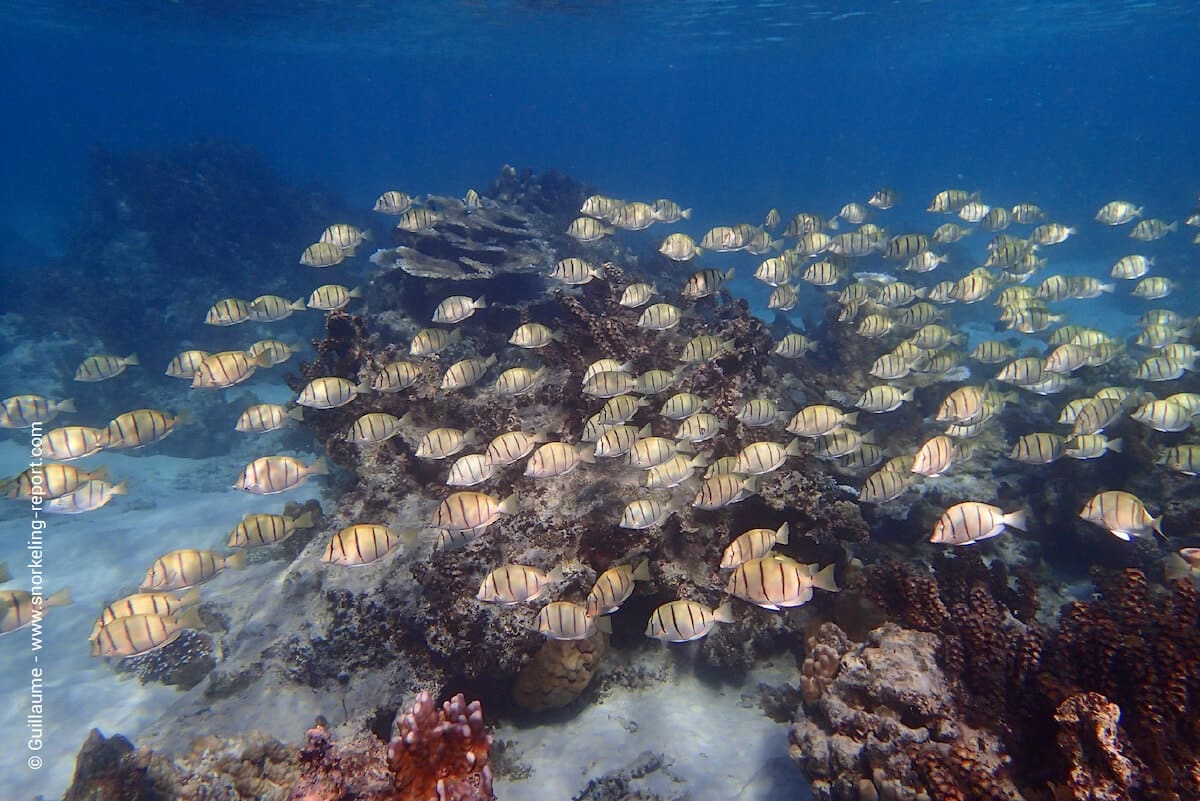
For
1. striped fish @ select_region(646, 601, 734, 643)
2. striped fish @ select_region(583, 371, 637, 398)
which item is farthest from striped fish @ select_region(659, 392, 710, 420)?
striped fish @ select_region(646, 601, 734, 643)

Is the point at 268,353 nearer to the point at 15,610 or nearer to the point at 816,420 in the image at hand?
the point at 15,610

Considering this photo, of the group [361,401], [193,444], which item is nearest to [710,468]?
[361,401]

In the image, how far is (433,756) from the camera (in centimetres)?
359

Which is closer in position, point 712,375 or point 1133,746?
point 1133,746

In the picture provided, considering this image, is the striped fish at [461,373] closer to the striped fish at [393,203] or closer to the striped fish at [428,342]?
the striped fish at [428,342]

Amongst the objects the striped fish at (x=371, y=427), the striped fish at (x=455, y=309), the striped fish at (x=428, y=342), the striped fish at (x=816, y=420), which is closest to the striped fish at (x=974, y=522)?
the striped fish at (x=816, y=420)

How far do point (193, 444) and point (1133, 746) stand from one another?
61.4 feet

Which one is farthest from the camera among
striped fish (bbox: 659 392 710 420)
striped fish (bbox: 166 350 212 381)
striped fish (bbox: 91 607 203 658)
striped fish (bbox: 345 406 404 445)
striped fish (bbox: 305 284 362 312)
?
striped fish (bbox: 305 284 362 312)

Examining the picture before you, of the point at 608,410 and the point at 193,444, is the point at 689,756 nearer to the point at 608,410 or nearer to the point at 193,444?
the point at 608,410

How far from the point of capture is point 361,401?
273 inches

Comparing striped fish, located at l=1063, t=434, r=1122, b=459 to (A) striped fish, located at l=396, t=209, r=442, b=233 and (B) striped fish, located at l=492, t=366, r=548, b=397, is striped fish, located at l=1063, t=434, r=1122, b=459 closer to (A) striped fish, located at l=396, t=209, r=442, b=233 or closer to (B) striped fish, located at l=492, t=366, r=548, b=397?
(B) striped fish, located at l=492, t=366, r=548, b=397

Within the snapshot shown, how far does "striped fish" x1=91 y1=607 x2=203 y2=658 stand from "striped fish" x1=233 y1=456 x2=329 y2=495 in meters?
1.18

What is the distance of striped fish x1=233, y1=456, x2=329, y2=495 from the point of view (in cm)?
520

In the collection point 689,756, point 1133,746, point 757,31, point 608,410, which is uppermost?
point 757,31
